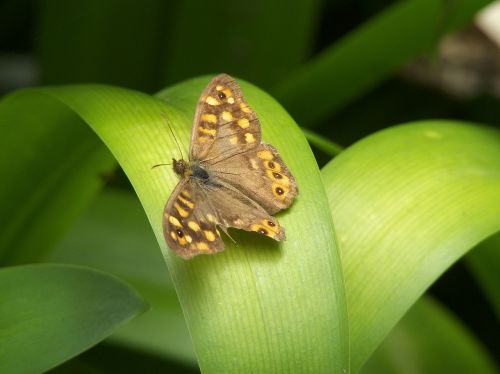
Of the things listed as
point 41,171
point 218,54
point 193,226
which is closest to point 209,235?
point 193,226

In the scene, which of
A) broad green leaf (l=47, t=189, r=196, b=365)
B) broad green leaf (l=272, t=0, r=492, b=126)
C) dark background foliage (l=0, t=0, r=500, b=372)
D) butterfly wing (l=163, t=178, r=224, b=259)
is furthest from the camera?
dark background foliage (l=0, t=0, r=500, b=372)

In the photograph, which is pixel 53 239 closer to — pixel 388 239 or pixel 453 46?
pixel 388 239

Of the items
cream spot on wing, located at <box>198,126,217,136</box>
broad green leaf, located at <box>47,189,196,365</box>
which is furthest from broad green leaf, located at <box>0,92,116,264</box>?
A: cream spot on wing, located at <box>198,126,217,136</box>

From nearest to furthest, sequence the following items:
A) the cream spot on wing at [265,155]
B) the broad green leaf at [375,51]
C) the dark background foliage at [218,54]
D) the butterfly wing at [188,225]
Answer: the butterfly wing at [188,225] < the cream spot on wing at [265,155] < the broad green leaf at [375,51] < the dark background foliage at [218,54]

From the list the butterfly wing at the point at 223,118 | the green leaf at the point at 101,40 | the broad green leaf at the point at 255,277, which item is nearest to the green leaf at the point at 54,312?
the broad green leaf at the point at 255,277

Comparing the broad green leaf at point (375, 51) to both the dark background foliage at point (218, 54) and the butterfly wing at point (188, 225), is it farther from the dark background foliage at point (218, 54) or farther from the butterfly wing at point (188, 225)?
the butterfly wing at point (188, 225)

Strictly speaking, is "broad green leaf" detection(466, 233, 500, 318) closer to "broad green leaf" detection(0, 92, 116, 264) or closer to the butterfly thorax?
the butterfly thorax
